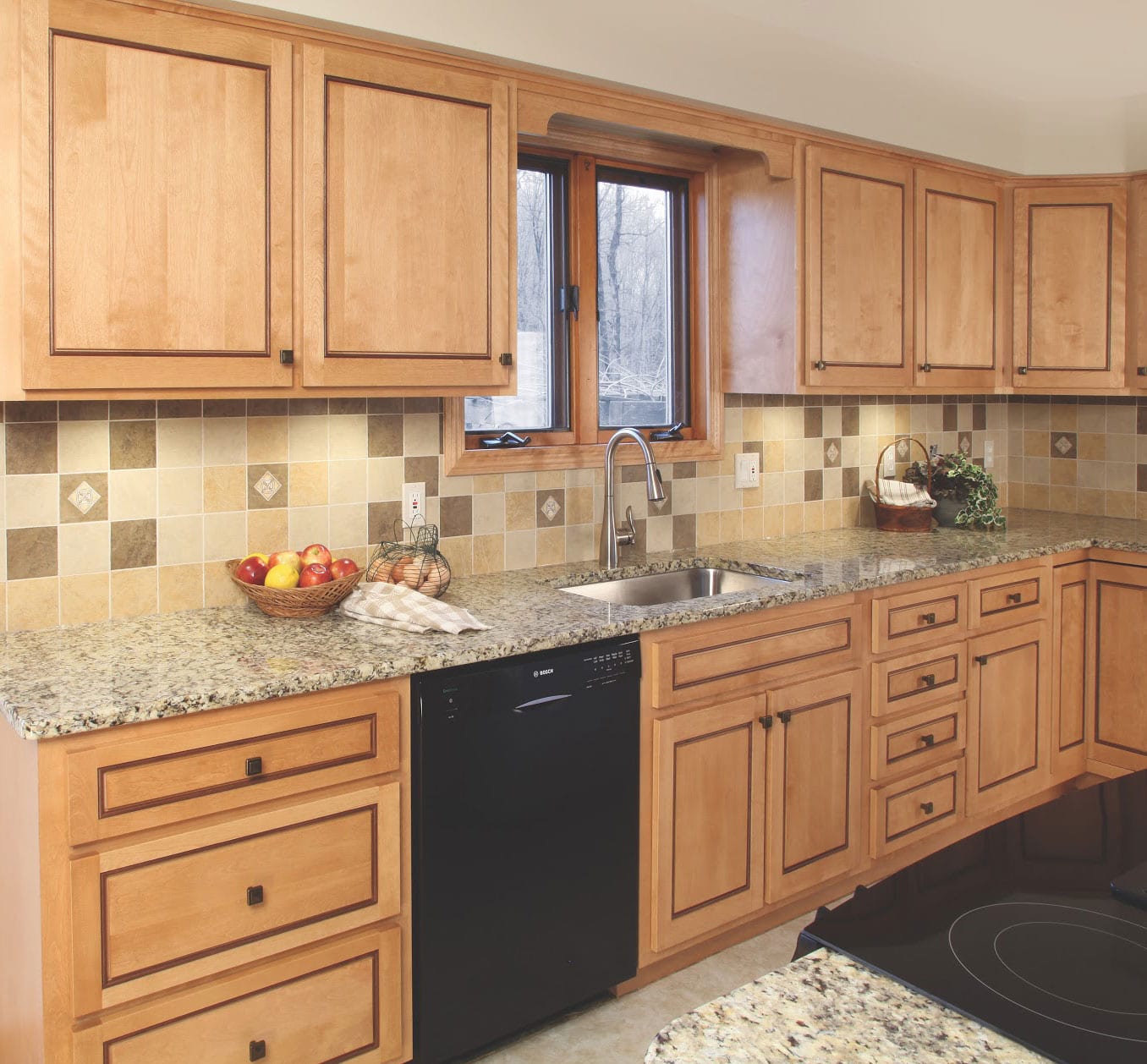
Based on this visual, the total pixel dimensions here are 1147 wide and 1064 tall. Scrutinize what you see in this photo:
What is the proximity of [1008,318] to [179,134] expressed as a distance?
293 centimetres

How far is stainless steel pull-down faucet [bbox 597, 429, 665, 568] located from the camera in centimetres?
291

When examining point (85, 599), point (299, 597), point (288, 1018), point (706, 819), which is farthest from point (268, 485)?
point (706, 819)

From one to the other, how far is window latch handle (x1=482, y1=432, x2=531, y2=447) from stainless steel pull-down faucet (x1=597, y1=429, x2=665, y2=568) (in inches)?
9.7

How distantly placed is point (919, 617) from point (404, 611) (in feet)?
5.14

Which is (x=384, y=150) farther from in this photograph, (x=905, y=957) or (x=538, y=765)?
(x=905, y=957)

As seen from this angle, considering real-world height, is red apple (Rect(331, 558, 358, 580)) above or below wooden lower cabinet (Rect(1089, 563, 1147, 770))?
above

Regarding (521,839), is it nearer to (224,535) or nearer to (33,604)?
(224,535)

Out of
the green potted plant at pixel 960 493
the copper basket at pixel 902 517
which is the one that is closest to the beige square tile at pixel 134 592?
the copper basket at pixel 902 517

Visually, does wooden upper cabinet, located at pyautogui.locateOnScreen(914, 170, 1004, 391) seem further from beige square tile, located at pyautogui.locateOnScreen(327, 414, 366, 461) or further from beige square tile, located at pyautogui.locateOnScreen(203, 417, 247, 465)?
beige square tile, located at pyautogui.locateOnScreen(203, 417, 247, 465)

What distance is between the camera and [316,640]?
2189mm

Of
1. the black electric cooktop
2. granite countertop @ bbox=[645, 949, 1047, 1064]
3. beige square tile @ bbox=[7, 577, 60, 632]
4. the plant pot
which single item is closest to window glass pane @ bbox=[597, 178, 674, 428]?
the plant pot

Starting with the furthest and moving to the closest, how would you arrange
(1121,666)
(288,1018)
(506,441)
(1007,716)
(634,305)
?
(1121,666), (1007,716), (634,305), (506,441), (288,1018)

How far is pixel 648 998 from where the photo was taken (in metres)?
2.57

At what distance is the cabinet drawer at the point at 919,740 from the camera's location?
3082 mm
